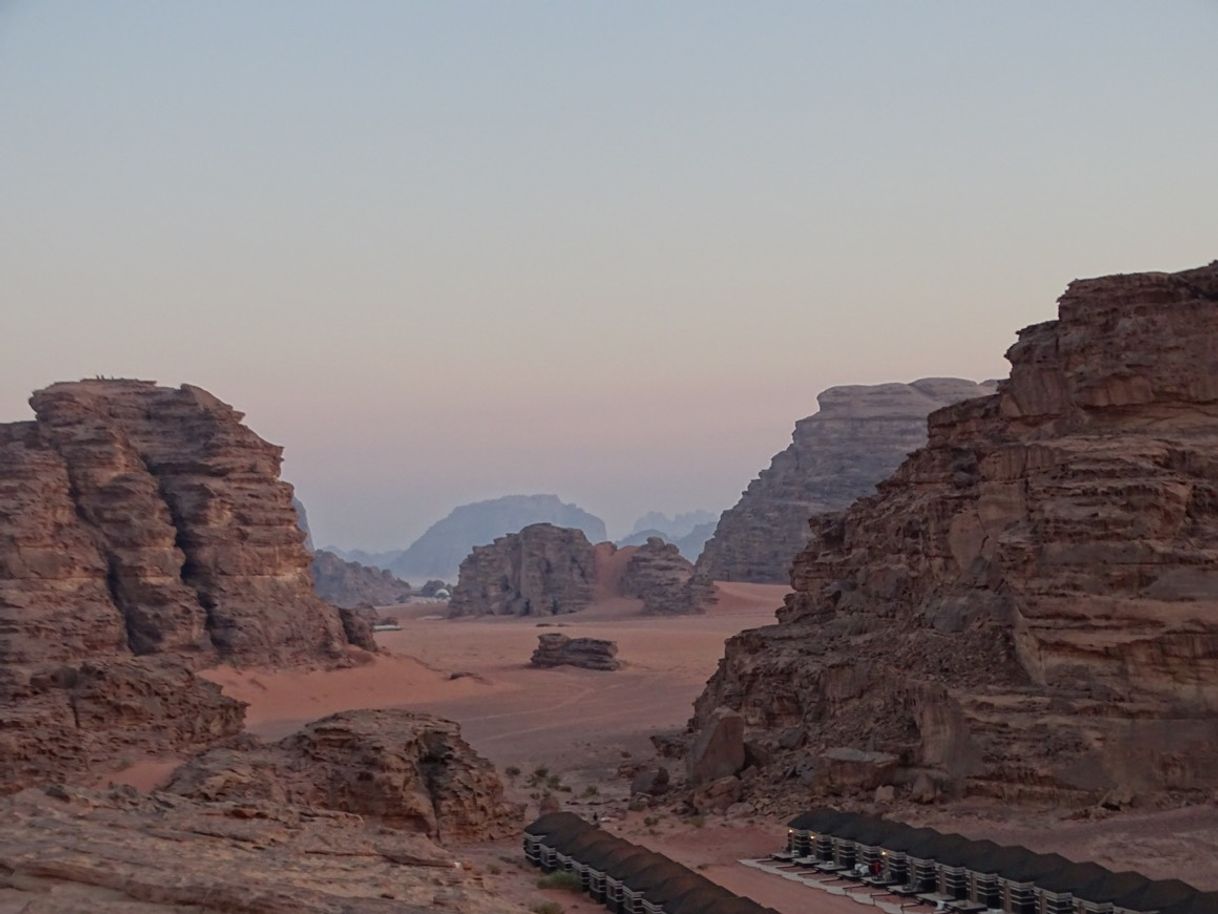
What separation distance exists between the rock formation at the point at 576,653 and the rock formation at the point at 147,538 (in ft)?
31.0

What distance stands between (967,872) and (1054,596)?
4777 mm

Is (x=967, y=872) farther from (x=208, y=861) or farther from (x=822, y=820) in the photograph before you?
(x=208, y=861)

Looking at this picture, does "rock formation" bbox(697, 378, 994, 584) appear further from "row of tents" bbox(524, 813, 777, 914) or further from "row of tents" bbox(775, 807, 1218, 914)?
"row of tents" bbox(524, 813, 777, 914)

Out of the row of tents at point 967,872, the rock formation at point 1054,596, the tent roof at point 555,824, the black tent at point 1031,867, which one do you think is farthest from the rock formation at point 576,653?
the black tent at point 1031,867

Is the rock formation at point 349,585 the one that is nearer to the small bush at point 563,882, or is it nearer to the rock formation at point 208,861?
the small bush at point 563,882

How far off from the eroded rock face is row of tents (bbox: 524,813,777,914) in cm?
140

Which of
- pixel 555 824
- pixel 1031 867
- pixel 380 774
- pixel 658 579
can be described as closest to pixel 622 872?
pixel 555 824

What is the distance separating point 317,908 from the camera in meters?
12.2

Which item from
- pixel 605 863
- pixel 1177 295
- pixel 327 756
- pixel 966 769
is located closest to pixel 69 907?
pixel 605 863

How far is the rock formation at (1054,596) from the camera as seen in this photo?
Answer: 2112 centimetres

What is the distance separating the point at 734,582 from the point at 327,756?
66.1m

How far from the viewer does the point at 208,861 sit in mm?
14031

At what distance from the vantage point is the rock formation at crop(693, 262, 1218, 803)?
21.1m

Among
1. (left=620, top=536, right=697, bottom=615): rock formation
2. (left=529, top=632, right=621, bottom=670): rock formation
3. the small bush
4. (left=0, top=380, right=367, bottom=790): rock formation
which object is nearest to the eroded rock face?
the small bush
